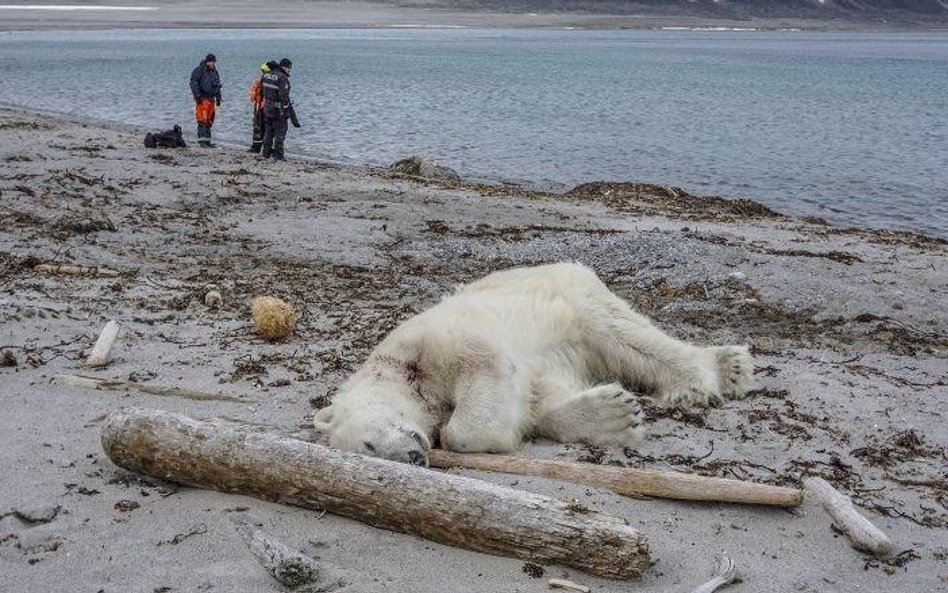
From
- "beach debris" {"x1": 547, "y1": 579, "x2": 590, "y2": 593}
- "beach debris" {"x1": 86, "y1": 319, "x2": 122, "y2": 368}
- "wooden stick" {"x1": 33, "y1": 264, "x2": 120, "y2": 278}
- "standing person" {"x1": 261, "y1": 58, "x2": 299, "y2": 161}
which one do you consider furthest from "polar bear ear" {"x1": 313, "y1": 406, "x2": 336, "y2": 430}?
"standing person" {"x1": 261, "y1": 58, "x2": 299, "y2": 161}

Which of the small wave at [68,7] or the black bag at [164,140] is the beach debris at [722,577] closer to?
the black bag at [164,140]

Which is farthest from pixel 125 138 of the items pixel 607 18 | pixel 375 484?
pixel 607 18

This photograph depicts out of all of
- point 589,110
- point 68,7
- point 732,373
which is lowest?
point 589,110

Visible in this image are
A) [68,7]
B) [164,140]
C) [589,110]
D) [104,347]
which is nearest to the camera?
[104,347]

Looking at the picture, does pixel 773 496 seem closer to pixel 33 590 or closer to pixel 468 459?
pixel 468 459

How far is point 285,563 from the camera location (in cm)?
355

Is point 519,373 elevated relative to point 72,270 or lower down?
elevated

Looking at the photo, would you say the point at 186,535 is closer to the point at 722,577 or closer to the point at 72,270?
the point at 722,577

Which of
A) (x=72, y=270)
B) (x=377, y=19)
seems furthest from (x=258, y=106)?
(x=377, y=19)

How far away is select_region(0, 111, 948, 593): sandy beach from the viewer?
380cm

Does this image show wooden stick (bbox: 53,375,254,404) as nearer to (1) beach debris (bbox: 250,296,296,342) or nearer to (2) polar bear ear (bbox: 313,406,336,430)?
(2) polar bear ear (bbox: 313,406,336,430)

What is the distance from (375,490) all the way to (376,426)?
19.2 inches

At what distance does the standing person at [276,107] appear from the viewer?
21156 mm

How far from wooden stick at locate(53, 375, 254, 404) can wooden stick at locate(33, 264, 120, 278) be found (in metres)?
3.20
